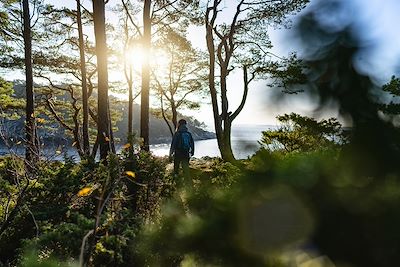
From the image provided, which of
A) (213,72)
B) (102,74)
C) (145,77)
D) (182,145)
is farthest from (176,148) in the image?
(213,72)

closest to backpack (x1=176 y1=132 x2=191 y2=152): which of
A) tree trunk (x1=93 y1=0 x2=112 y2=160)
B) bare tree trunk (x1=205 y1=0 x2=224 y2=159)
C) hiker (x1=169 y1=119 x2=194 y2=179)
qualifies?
hiker (x1=169 y1=119 x2=194 y2=179)

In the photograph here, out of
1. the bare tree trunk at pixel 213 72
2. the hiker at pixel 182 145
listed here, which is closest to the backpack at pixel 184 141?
the hiker at pixel 182 145

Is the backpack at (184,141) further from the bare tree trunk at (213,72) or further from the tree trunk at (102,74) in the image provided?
the bare tree trunk at (213,72)

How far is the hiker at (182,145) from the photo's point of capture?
25.5 ft

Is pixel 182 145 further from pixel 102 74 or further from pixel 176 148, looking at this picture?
pixel 102 74

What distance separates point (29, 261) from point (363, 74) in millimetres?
710

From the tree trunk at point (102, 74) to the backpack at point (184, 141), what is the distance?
1653mm

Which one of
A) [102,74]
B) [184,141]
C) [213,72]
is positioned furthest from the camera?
[213,72]

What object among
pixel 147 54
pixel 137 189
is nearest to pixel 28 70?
pixel 147 54

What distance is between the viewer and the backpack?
7.74m

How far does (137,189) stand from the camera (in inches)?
213

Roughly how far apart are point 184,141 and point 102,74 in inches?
118

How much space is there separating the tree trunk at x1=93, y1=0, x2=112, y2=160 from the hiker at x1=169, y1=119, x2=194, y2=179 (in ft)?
5.12

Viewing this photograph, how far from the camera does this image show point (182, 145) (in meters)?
7.84
